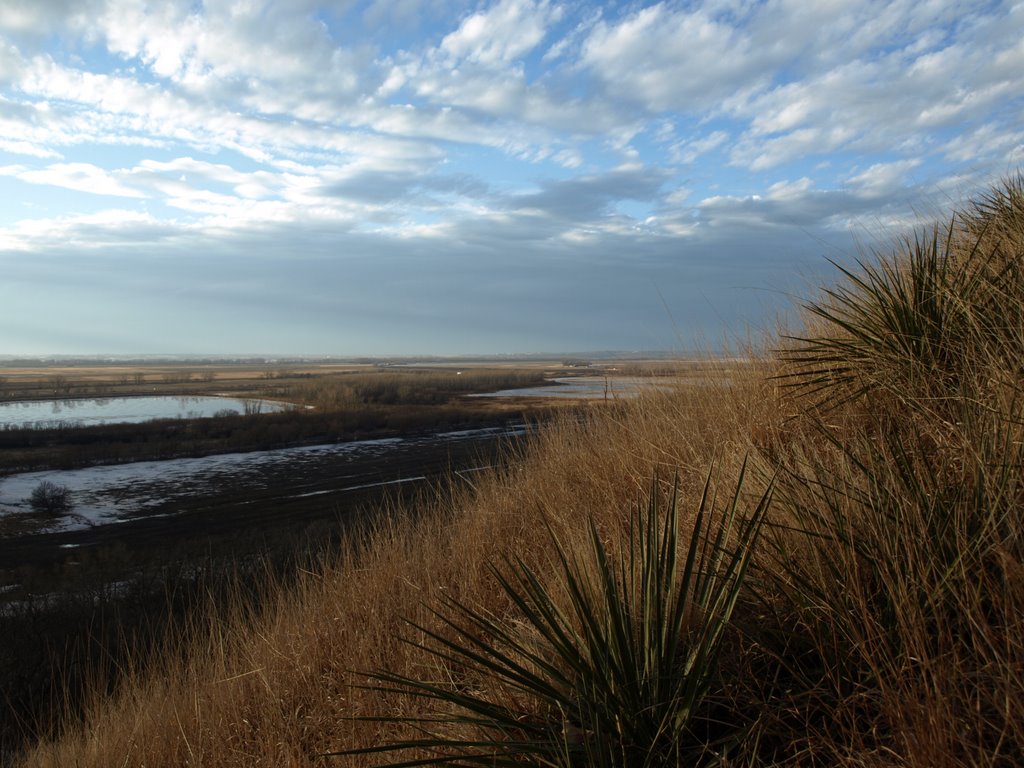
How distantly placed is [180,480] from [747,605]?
2960cm

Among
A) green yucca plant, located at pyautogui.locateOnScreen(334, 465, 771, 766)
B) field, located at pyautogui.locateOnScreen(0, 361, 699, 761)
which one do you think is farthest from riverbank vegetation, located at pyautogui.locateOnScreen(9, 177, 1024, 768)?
field, located at pyautogui.locateOnScreen(0, 361, 699, 761)

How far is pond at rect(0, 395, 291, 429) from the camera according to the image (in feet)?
157

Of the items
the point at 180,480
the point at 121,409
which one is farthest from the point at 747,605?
the point at 121,409

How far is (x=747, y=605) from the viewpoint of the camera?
2.76 meters

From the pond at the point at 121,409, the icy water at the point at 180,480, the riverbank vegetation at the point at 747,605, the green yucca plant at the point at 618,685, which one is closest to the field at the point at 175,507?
the icy water at the point at 180,480

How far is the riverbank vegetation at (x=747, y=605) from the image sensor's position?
2.05 m

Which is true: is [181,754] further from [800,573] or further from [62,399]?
[62,399]

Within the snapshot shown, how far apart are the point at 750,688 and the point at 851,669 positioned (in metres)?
0.35

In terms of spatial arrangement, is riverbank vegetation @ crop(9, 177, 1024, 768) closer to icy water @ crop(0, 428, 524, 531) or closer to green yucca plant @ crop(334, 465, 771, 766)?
green yucca plant @ crop(334, 465, 771, 766)

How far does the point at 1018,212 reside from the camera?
4852 millimetres

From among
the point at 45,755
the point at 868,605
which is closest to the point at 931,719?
the point at 868,605

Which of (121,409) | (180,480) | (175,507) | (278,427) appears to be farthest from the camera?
(121,409)

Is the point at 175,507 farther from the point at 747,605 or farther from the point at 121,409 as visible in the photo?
the point at 121,409

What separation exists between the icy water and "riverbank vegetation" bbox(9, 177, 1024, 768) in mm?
17388
